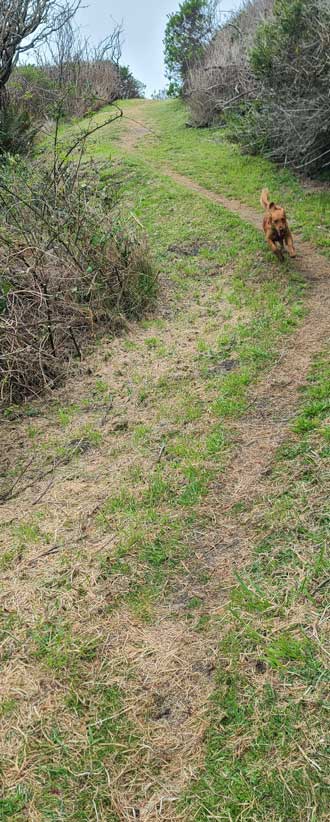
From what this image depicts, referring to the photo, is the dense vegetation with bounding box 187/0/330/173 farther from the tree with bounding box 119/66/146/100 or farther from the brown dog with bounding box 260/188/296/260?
the tree with bounding box 119/66/146/100

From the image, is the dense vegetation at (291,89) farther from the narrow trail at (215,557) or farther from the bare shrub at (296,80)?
the narrow trail at (215,557)

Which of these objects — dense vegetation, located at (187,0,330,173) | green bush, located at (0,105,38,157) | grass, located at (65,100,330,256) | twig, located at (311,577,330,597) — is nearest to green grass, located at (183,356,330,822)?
twig, located at (311,577,330,597)

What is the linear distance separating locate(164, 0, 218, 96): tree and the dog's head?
1585 centimetres

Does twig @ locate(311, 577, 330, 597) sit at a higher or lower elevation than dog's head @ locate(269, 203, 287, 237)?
lower

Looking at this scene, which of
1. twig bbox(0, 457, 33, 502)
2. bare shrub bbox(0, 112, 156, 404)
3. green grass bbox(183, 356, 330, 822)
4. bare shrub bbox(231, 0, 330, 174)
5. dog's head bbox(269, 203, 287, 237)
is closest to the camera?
green grass bbox(183, 356, 330, 822)

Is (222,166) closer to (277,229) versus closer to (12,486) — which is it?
(277,229)

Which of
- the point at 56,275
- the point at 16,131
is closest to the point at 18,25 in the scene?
the point at 16,131

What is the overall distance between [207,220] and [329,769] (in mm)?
8265

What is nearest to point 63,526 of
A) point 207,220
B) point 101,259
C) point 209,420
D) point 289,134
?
point 209,420

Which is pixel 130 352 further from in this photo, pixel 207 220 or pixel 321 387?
pixel 207 220

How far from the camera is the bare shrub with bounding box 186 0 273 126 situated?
46.5 ft

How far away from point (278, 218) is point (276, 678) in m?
5.60

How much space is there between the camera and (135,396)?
17.8ft

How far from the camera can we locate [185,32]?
69.6ft
